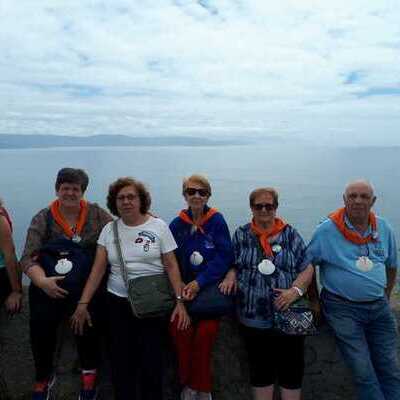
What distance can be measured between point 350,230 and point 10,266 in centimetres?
355

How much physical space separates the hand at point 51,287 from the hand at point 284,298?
6.85ft

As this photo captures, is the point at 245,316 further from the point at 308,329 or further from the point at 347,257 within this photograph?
the point at 347,257

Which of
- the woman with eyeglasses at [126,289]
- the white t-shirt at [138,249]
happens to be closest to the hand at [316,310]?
the woman with eyeglasses at [126,289]

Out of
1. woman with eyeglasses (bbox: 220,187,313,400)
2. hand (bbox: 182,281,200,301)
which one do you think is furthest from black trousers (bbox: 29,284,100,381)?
woman with eyeglasses (bbox: 220,187,313,400)

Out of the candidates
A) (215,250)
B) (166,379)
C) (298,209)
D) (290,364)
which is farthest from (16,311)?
(298,209)

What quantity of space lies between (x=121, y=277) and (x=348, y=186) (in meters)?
2.50

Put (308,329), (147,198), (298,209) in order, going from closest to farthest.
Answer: (308,329) < (147,198) < (298,209)

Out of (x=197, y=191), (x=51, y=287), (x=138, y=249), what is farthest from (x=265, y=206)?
(x=51, y=287)

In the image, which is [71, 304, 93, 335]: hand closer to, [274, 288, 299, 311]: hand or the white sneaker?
the white sneaker

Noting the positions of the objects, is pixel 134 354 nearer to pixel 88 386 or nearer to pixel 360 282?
pixel 88 386

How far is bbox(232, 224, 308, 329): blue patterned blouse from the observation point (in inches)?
163

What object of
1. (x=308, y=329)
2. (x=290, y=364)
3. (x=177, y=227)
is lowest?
(x=290, y=364)

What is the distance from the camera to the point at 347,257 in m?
4.37

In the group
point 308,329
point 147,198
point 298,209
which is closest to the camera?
point 308,329
